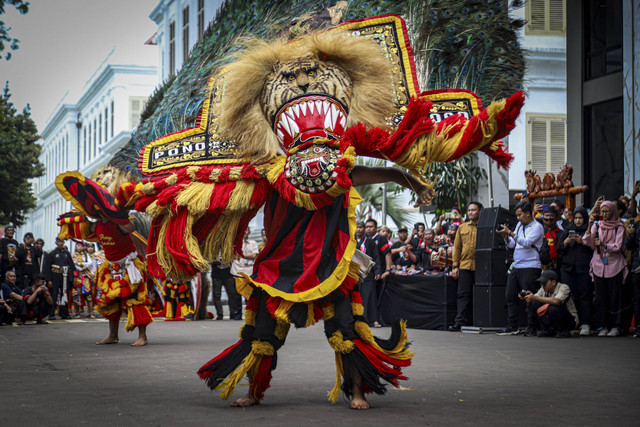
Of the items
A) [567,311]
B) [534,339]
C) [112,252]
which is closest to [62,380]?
[112,252]

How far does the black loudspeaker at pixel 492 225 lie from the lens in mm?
10961

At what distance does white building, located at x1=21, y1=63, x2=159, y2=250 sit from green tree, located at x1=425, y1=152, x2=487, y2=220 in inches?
1254

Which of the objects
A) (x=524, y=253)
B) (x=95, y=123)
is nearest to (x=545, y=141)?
(x=524, y=253)

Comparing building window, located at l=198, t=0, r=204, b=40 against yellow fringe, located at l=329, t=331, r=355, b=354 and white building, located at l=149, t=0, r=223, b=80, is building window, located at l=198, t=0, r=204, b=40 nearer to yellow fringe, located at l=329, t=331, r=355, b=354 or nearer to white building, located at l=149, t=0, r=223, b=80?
white building, located at l=149, t=0, r=223, b=80

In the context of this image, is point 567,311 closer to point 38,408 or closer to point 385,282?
point 385,282

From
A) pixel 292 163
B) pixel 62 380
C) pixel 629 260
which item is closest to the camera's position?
pixel 292 163

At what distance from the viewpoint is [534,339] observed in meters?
9.73

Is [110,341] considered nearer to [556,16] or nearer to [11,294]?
[11,294]

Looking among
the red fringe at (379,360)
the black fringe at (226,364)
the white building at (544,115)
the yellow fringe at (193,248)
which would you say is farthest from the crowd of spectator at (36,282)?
the white building at (544,115)

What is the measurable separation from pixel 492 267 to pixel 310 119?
21.8 feet

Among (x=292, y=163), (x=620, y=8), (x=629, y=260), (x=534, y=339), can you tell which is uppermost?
(x=620, y=8)

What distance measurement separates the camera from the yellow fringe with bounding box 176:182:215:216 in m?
5.04

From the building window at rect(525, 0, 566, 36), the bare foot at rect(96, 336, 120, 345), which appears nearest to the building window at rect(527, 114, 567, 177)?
the building window at rect(525, 0, 566, 36)

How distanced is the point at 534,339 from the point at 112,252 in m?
5.09
